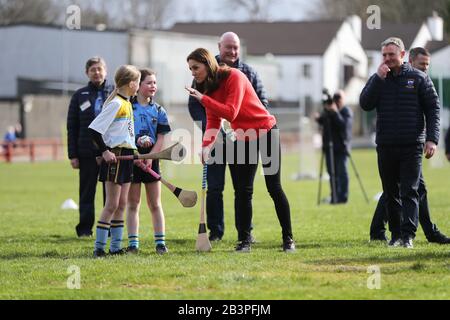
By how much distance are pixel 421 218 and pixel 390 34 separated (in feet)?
143

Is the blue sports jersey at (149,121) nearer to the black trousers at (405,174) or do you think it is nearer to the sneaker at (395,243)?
the black trousers at (405,174)

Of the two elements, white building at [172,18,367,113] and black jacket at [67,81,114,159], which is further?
white building at [172,18,367,113]

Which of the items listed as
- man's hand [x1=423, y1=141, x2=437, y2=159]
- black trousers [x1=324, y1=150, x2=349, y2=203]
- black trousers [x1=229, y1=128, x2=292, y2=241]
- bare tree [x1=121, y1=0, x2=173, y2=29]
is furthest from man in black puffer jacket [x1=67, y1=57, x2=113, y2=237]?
bare tree [x1=121, y1=0, x2=173, y2=29]

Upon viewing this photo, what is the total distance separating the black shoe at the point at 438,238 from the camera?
10.8 metres

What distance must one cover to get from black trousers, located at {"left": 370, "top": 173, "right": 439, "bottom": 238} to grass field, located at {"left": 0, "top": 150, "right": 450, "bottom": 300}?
21cm

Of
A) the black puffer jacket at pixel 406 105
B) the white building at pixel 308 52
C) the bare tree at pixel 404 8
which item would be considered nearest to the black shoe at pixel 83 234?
the black puffer jacket at pixel 406 105

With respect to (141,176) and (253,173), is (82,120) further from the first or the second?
(253,173)

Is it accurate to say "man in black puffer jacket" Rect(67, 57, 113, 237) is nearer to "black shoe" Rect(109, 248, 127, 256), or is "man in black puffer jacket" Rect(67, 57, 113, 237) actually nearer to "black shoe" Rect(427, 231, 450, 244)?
"black shoe" Rect(109, 248, 127, 256)

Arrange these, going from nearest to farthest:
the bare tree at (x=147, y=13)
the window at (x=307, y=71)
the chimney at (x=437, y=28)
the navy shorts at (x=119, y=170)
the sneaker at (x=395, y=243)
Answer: the navy shorts at (x=119, y=170) < the sneaker at (x=395, y=243) < the chimney at (x=437, y=28) < the window at (x=307, y=71) < the bare tree at (x=147, y=13)

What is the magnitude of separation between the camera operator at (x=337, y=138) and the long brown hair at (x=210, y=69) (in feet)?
31.0

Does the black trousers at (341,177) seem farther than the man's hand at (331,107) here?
Yes

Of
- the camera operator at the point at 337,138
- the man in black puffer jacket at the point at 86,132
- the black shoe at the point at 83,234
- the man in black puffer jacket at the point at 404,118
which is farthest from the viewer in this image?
the camera operator at the point at 337,138

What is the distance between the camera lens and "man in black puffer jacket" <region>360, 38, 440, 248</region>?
10.1 meters

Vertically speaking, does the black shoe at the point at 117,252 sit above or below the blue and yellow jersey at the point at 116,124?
below
